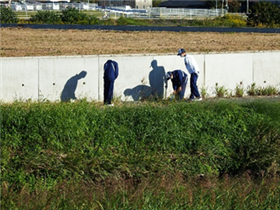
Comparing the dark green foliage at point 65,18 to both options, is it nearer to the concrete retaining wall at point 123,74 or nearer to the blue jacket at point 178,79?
the concrete retaining wall at point 123,74

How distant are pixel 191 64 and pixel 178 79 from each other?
596mm

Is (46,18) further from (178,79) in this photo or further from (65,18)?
(178,79)

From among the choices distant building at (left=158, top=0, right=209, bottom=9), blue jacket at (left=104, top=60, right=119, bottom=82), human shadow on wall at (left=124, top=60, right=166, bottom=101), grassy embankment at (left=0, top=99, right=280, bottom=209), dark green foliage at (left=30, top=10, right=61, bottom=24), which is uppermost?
distant building at (left=158, top=0, right=209, bottom=9)

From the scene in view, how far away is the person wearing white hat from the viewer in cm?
1750

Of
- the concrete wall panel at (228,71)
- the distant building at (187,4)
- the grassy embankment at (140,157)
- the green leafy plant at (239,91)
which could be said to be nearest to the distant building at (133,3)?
the distant building at (187,4)

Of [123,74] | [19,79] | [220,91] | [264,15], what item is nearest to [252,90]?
[220,91]

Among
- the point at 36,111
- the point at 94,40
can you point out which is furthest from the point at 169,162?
the point at 94,40

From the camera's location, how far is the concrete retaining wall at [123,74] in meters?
16.2

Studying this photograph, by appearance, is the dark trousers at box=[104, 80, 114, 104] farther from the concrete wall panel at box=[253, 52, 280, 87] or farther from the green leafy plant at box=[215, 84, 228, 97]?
the concrete wall panel at box=[253, 52, 280, 87]

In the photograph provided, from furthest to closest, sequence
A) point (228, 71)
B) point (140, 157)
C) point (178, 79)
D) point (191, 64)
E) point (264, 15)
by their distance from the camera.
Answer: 1. point (264, 15)
2. point (228, 71)
3. point (178, 79)
4. point (191, 64)
5. point (140, 157)

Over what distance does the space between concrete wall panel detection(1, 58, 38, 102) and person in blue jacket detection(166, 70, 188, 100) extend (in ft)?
13.1

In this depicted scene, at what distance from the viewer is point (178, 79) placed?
17672 mm

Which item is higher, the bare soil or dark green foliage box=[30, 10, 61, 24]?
dark green foliage box=[30, 10, 61, 24]

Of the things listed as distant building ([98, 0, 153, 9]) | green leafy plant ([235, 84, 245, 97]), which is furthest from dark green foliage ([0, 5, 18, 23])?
distant building ([98, 0, 153, 9])
